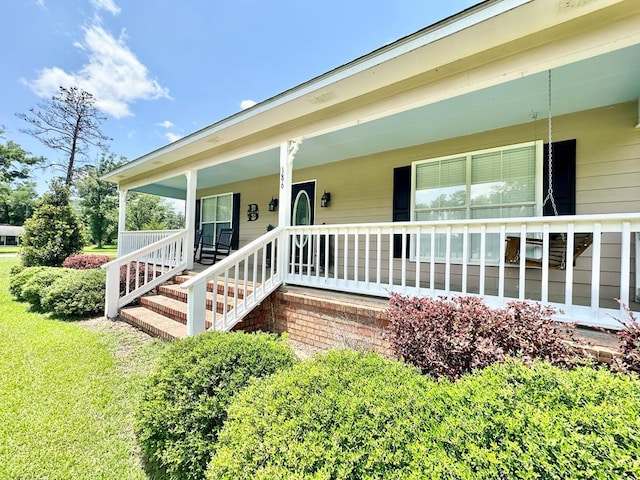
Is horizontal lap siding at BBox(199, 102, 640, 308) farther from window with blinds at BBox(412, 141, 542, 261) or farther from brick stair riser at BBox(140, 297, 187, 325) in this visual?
brick stair riser at BBox(140, 297, 187, 325)

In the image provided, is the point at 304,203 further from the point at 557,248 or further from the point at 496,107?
the point at 557,248

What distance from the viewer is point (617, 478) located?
0.99 metres

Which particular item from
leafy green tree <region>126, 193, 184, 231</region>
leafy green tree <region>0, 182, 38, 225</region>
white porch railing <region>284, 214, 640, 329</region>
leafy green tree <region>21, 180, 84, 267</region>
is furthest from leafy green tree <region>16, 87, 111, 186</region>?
white porch railing <region>284, 214, 640, 329</region>

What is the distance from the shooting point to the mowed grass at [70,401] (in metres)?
2.04

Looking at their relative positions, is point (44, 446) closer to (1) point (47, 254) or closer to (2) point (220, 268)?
(2) point (220, 268)

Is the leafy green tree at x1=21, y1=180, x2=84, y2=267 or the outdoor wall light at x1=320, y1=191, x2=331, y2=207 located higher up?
the outdoor wall light at x1=320, y1=191, x2=331, y2=207

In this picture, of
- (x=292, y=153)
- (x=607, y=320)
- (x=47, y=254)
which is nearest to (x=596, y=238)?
(x=607, y=320)

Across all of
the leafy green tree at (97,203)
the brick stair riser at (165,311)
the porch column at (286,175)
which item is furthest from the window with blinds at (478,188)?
the leafy green tree at (97,203)

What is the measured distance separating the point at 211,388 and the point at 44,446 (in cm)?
135

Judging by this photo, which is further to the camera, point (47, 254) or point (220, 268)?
point (47, 254)

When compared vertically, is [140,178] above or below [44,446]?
above

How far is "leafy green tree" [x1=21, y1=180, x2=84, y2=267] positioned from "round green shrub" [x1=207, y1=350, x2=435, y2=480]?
10.9 meters

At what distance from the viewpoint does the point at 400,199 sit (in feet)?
17.7

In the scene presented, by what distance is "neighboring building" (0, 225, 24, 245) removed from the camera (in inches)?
1327
